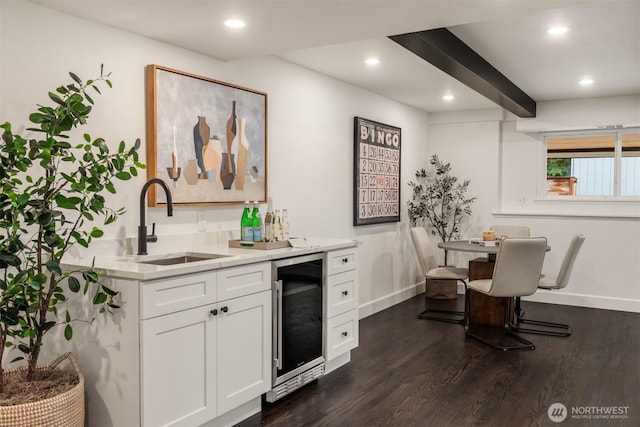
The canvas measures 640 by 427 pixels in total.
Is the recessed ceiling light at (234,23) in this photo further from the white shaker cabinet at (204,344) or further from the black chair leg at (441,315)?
the black chair leg at (441,315)

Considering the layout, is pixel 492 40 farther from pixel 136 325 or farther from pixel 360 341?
pixel 136 325

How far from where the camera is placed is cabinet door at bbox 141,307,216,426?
2.30 meters

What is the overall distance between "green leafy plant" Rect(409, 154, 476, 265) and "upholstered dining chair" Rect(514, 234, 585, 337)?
5.39 ft

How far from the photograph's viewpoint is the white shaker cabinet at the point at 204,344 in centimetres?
232

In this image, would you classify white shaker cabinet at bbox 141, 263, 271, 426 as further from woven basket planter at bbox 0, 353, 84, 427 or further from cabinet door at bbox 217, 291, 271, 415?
woven basket planter at bbox 0, 353, 84, 427

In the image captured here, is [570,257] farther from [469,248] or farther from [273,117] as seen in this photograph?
[273,117]

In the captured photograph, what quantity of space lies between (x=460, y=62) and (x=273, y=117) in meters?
1.40

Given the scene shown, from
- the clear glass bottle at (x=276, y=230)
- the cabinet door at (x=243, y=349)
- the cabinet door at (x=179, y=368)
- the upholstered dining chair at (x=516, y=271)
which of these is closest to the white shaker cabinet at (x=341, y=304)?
the clear glass bottle at (x=276, y=230)

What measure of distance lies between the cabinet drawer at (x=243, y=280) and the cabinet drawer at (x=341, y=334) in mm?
761

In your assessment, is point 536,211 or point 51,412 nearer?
point 51,412

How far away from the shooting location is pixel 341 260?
142 inches

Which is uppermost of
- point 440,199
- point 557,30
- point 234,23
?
point 557,30

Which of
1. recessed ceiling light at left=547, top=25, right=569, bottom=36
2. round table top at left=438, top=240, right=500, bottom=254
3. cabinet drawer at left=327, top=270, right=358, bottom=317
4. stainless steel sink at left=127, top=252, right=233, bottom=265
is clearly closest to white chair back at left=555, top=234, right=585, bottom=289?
round table top at left=438, top=240, right=500, bottom=254

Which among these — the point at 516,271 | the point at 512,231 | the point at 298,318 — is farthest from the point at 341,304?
the point at 512,231
